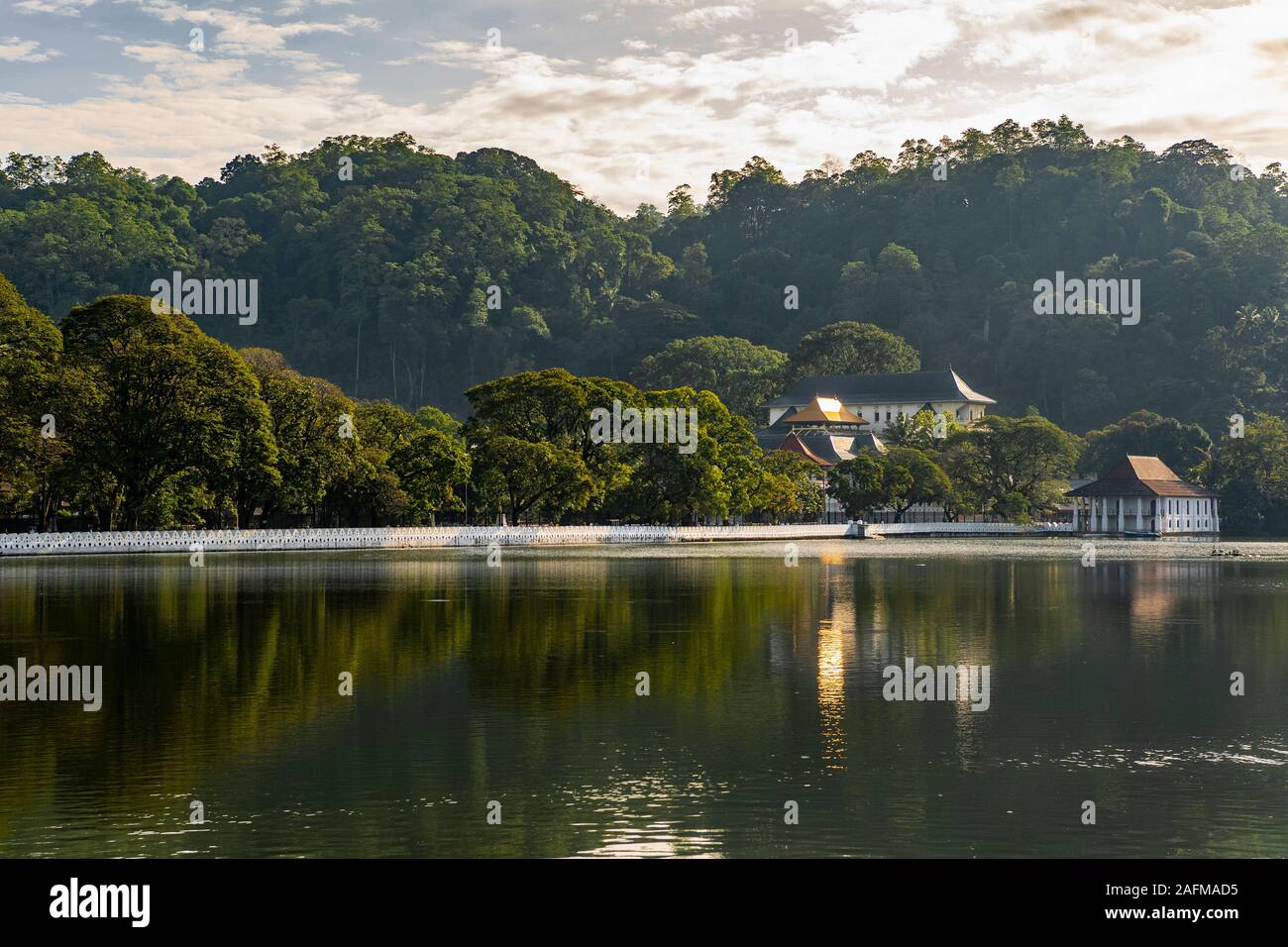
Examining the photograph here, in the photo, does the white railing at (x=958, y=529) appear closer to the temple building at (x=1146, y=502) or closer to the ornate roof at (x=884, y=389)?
the temple building at (x=1146, y=502)

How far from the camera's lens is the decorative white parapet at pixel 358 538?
62344 millimetres

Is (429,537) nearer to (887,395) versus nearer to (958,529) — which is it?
A: (958,529)

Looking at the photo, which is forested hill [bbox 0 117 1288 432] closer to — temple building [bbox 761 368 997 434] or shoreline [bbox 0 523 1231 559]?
temple building [bbox 761 368 997 434]

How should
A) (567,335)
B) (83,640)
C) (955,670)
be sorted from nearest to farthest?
(955,670) < (83,640) < (567,335)

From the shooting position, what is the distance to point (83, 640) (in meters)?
25.1

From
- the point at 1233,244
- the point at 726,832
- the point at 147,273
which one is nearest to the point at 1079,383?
the point at 1233,244

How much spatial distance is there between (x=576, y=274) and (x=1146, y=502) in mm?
92830

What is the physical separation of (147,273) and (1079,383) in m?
105

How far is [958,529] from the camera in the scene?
117875mm

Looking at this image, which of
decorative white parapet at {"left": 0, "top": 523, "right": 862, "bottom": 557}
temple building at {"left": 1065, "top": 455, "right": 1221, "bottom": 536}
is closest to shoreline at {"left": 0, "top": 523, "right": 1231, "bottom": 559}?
decorative white parapet at {"left": 0, "top": 523, "right": 862, "bottom": 557}

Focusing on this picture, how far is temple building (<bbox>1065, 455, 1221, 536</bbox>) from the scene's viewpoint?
118375 millimetres

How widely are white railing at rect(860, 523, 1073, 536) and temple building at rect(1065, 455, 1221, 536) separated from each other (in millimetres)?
4789

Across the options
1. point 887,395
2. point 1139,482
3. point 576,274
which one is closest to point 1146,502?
point 1139,482
